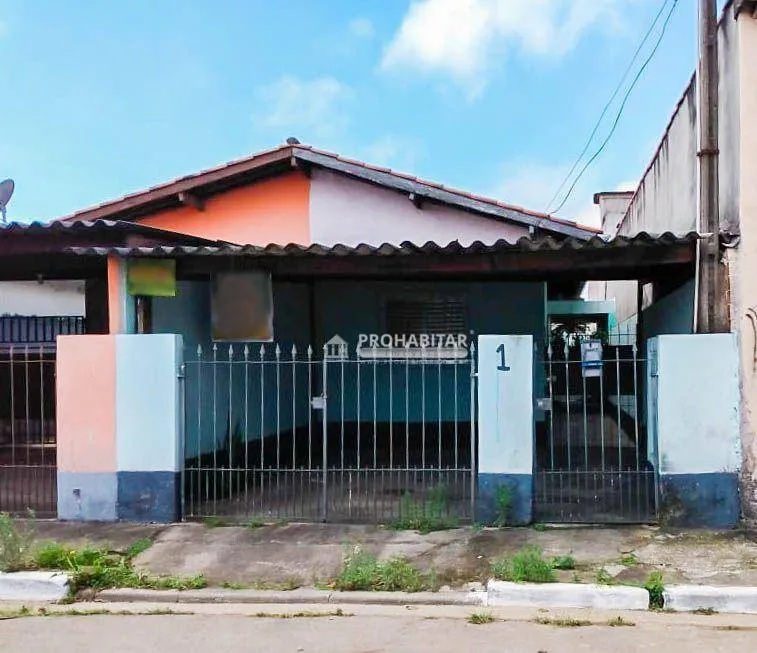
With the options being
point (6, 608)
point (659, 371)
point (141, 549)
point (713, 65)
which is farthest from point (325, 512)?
point (713, 65)

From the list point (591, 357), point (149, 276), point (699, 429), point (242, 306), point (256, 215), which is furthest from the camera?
point (256, 215)

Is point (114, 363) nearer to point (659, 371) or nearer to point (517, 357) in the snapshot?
point (517, 357)

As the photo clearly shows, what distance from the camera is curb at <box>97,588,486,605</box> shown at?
195 inches

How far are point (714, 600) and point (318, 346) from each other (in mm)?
7636

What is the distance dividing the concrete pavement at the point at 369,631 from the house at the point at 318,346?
185cm

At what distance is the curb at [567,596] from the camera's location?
481cm

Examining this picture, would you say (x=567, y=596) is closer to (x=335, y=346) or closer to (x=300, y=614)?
(x=300, y=614)

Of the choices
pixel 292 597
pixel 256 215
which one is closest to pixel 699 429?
pixel 292 597

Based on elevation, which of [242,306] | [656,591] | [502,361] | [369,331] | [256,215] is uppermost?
[256,215]

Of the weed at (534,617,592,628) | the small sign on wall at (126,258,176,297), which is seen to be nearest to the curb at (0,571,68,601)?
the small sign on wall at (126,258,176,297)

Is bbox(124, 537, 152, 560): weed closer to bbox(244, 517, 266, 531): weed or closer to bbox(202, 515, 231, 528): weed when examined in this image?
bbox(202, 515, 231, 528): weed

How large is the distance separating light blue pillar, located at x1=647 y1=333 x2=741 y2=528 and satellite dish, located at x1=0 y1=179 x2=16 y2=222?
8307 mm

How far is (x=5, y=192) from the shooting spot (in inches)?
365

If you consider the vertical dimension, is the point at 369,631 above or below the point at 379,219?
below
